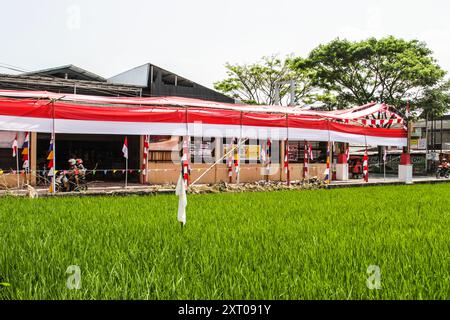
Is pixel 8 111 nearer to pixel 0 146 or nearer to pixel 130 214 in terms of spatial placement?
pixel 0 146

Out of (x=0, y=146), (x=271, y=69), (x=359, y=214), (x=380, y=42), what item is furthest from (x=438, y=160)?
(x=0, y=146)

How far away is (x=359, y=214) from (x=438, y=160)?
17.5m

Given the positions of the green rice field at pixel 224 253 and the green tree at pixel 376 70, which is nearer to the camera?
the green rice field at pixel 224 253

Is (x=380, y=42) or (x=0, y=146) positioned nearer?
(x=0, y=146)

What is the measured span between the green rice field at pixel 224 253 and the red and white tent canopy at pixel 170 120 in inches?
114

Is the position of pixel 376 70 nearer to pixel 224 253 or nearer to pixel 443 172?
pixel 443 172

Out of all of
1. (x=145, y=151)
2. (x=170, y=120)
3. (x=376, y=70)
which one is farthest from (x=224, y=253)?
(x=376, y=70)

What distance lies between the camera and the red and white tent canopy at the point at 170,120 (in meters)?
9.02

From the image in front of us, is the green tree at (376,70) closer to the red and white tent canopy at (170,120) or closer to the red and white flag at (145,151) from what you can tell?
the red and white tent canopy at (170,120)

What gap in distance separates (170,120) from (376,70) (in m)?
15.6

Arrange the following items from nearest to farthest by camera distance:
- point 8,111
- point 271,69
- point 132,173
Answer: point 8,111 < point 132,173 < point 271,69

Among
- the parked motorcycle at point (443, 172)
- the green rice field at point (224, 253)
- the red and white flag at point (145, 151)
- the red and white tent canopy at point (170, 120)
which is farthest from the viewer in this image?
the parked motorcycle at point (443, 172)

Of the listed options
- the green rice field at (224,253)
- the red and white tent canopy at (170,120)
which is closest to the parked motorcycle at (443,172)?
the red and white tent canopy at (170,120)
